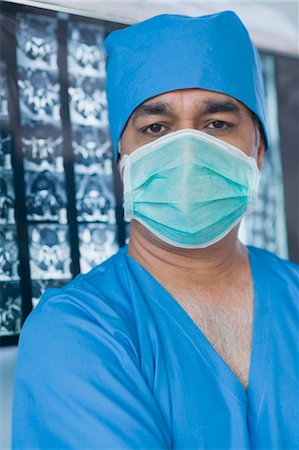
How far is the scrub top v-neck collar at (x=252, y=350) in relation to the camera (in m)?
1.02

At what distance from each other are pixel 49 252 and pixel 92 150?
0.97 ft

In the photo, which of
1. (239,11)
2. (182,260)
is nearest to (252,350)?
(182,260)

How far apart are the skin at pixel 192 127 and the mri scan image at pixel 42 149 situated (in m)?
0.33

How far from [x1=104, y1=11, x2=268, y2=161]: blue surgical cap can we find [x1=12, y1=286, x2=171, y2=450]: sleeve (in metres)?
0.44

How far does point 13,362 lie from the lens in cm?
144

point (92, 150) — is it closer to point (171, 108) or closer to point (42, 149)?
point (42, 149)

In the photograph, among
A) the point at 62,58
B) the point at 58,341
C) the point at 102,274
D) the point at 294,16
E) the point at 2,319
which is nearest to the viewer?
the point at 58,341

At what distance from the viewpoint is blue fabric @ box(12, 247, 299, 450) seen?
894 mm

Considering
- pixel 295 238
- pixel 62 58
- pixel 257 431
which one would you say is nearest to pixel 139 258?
pixel 257 431

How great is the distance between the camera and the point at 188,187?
1.10 meters

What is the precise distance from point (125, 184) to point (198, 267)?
0.23 meters

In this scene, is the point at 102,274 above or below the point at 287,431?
above

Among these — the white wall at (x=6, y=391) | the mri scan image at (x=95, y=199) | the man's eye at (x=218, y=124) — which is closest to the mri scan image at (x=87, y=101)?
the mri scan image at (x=95, y=199)

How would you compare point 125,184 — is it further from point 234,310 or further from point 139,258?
point 234,310
